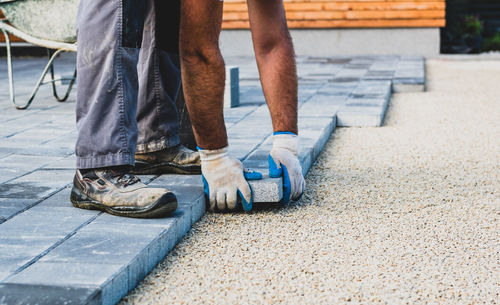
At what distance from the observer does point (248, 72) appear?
7043 millimetres

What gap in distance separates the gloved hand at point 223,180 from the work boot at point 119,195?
24 centimetres

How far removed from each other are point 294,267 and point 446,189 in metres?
1.13

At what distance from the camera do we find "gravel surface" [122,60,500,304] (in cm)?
171

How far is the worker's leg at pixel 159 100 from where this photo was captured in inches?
102

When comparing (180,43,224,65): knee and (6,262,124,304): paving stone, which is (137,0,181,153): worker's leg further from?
(6,262,124,304): paving stone

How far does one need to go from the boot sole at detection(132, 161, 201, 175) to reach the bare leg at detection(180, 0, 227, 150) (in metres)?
0.33

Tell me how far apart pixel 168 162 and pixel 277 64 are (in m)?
0.59

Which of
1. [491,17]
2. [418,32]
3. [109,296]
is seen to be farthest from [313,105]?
[491,17]

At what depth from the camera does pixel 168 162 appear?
261 centimetres

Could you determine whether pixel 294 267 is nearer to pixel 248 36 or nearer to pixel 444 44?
pixel 248 36

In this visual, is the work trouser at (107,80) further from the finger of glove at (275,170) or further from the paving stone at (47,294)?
the paving stone at (47,294)

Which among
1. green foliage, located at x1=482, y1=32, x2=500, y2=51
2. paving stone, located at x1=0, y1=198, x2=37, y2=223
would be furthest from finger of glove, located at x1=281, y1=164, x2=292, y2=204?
green foliage, located at x1=482, y1=32, x2=500, y2=51

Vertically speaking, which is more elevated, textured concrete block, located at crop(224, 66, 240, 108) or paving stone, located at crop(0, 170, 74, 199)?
textured concrete block, located at crop(224, 66, 240, 108)

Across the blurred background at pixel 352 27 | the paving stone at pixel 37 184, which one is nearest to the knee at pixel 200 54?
the paving stone at pixel 37 184
